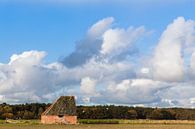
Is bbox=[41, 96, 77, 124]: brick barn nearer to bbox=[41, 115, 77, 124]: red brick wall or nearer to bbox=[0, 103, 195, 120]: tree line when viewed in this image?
bbox=[41, 115, 77, 124]: red brick wall

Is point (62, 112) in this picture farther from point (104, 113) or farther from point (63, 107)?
point (104, 113)

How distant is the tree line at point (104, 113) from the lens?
383 ft

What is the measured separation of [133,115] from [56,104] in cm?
5141

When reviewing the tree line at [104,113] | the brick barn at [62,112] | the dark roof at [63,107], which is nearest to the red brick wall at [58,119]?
the brick barn at [62,112]

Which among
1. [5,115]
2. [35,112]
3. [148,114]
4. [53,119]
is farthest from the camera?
[148,114]

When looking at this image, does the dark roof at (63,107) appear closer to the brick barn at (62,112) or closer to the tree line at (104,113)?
the brick barn at (62,112)

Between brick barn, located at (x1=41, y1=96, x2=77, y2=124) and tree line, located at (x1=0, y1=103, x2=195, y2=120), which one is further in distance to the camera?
tree line, located at (x1=0, y1=103, x2=195, y2=120)

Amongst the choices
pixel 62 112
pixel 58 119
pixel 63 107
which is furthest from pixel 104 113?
pixel 58 119

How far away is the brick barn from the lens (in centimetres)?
8588

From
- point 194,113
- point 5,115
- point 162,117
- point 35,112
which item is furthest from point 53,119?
point 194,113

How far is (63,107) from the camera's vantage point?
88.4 meters

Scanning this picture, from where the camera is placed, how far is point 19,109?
127 m

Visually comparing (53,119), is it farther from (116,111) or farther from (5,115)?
(116,111)

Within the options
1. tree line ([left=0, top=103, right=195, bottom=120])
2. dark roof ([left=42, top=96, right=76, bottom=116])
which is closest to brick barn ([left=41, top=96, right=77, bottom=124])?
dark roof ([left=42, top=96, right=76, bottom=116])
